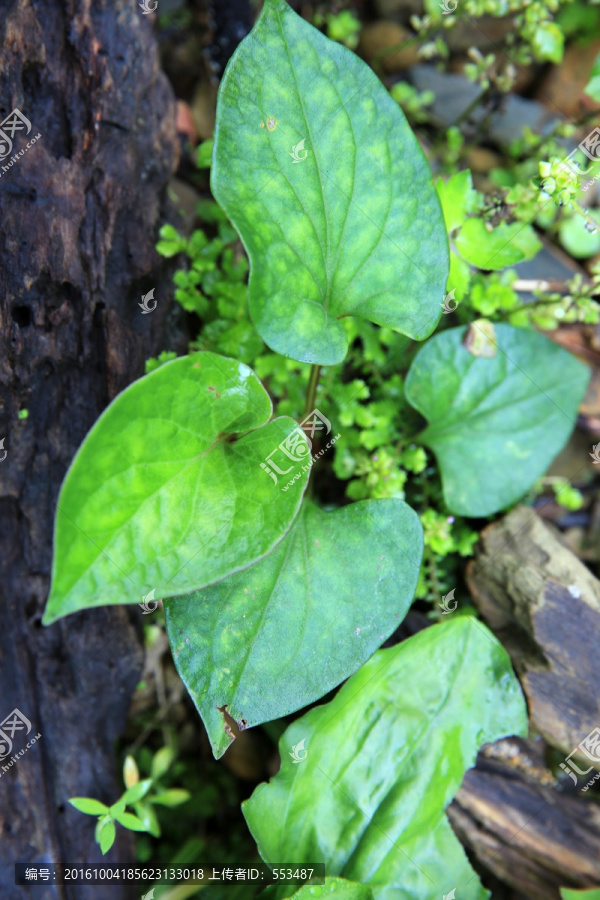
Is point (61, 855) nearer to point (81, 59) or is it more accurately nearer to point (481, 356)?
point (481, 356)

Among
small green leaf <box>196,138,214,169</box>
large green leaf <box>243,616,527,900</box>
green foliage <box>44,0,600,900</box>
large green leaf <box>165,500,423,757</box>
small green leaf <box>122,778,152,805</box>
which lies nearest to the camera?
green foliage <box>44,0,600,900</box>

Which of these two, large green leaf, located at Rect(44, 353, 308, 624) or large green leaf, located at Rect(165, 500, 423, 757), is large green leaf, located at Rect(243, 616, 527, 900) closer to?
large green leaf, located at Rect(165, 500, 423, 757)

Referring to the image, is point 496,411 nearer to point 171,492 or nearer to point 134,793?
point 171,492

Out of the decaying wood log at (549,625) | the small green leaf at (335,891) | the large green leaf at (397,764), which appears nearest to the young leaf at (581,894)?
the large green leaf at (397,764)

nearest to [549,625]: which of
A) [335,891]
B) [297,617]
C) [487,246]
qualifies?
[297,617]

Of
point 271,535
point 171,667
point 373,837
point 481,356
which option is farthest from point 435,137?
point 373,837

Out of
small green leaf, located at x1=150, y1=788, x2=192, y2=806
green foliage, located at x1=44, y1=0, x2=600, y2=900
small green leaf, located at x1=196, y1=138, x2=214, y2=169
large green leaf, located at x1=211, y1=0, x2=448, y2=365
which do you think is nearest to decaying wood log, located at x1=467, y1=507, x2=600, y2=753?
green foliage, located at x1=44, y1=0, x2=600, y2=900
